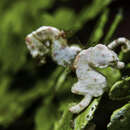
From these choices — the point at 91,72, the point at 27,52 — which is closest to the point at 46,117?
the point at 27,52

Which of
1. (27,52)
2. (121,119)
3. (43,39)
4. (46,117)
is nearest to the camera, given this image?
(121,119)

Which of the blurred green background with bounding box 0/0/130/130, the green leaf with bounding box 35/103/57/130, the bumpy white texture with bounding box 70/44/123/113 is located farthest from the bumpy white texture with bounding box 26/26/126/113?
the blurred green background with bounding box 0/0/130/130

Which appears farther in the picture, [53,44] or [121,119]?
[53,44]

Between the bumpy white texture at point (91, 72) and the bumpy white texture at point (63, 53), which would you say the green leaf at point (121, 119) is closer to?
the bumpy white texture at point (91, 72)

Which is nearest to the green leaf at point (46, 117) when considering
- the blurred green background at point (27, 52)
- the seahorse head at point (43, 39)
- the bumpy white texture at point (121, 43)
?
the blurred green background at point (27, 52)

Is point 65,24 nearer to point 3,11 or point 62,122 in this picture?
point 3,11

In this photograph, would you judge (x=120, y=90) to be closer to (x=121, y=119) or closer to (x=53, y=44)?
(x=121, y=119)

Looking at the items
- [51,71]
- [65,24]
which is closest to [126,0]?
[65,24]
